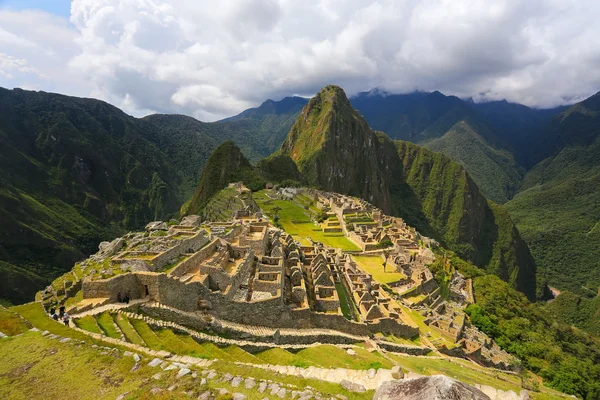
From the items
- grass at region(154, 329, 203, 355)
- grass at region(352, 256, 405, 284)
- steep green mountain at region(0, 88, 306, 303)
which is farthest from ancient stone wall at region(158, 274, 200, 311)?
steep green mountain at region(0, 88, 306, 303)

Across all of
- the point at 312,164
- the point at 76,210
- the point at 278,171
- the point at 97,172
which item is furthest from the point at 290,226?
the point at 97,172

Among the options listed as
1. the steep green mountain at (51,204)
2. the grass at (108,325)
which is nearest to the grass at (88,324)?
the grass at (108,325)

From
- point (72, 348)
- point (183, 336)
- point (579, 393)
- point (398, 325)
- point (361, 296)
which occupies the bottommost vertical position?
point (579, 393)

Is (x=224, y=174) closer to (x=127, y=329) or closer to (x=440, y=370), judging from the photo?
(x=127, y=329)

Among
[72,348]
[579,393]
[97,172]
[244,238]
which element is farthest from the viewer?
[97,172]

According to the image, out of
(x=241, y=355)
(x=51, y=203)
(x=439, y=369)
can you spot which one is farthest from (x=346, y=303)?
(x=51, y=203)

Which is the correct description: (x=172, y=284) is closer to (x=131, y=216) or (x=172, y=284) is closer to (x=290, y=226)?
(x=290, y=226)

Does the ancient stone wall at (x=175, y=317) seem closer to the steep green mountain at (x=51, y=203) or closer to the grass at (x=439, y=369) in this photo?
the grass at (x=439, y=369)
